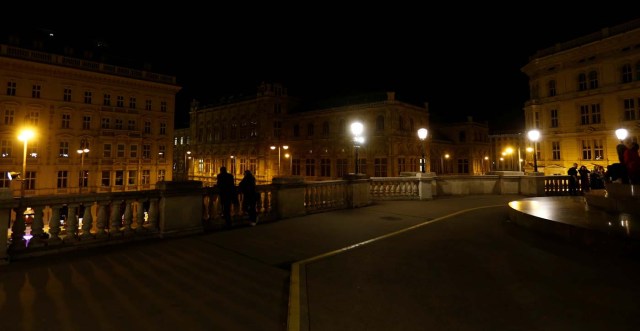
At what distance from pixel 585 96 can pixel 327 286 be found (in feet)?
128

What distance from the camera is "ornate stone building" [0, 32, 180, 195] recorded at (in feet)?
114

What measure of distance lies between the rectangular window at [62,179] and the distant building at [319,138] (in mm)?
26536

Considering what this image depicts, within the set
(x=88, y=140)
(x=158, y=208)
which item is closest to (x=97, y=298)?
(x=158, y=208)

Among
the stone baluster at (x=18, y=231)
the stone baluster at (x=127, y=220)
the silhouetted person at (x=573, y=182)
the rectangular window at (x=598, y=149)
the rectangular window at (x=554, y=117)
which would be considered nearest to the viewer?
the stone baluster at (x=18, y=231)

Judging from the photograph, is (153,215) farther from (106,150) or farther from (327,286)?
(106,150)

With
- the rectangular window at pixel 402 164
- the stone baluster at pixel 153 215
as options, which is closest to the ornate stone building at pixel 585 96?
the rectangular window at pixel 402 164

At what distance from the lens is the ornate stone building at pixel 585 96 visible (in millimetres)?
28672

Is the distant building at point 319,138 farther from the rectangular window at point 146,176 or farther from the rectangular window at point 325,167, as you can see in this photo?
the rectangular window at point 146,176

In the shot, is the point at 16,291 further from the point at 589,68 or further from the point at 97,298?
the point at 589,68

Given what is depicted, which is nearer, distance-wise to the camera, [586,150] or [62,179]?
[586,150]

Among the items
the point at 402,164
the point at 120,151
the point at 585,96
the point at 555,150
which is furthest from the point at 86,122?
the point at 585,96

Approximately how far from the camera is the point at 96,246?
19.6 ft

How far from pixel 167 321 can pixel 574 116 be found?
40.8 metres

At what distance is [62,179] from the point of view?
37406 mm
